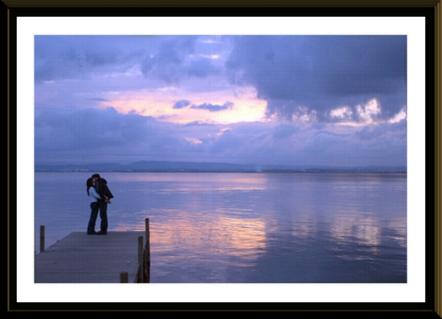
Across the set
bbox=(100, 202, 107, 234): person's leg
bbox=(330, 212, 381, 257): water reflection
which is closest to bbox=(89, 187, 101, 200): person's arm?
bbox=(100, 202, 107, 234): person's leg

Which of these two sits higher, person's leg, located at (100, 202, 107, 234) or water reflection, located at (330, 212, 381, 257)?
person's leg, located at (100, 202, 107, 234)

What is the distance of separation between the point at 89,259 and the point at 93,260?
51 mm

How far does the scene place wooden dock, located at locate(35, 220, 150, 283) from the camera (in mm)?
5941

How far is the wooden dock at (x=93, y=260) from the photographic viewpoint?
5.94m

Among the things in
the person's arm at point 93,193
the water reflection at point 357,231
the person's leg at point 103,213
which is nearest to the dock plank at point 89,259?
the person's leg at point 103,213

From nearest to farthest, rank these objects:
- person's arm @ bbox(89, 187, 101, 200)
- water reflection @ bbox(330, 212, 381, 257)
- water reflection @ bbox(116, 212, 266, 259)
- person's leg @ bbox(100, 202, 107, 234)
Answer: person's arm @ bbox(89, 187, 101, 200)
person's leg @ bbox(100, 202, 107, 234)
water reflection @ bbox(116, 212, 266, 259)
water reflection @ bbox(330, 212, 381, 257)

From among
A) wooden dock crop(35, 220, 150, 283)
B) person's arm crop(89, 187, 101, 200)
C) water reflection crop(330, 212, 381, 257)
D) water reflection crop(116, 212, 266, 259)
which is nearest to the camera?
wooden dock crop(35, 220, 150, 283)

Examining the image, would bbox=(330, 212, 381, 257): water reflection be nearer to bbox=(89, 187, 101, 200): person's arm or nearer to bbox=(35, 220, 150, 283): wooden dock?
bbox=(35, 220, 150, 283): wooden dock

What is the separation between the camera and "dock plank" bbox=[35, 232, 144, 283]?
595 cm

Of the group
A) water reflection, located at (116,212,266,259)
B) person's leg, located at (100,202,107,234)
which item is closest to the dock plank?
person's leg, located at (100,202,107,234)

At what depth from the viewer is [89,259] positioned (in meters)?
7.05

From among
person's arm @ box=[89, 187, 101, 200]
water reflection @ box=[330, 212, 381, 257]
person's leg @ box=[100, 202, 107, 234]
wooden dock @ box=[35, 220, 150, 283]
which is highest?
person's arm @ box=[89, 187, 101, 200]

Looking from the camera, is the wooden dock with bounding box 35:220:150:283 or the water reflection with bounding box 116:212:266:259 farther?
the water reflection with bounding box 116:212:266:259
